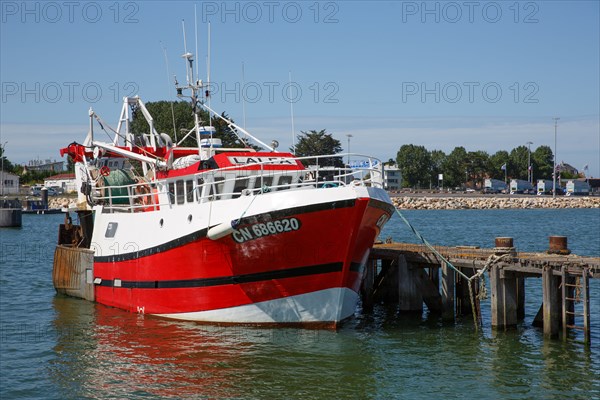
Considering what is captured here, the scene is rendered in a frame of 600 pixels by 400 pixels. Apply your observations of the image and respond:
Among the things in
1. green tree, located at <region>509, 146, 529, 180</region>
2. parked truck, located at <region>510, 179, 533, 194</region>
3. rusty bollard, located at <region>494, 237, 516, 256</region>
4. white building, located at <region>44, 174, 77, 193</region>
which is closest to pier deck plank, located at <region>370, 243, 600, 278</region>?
rusty bollard, located at <region>494, 237, 516, 256</region>

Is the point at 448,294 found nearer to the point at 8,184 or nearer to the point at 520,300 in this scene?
the point at 520,300

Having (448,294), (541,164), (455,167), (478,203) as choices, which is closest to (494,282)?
(448,294)

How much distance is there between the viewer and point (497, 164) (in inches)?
7180

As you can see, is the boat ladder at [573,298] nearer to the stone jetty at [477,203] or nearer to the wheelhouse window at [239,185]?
the wheelhouse window at [239,185]

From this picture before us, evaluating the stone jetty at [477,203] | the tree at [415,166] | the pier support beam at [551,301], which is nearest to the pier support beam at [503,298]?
the pier support beam at [551,301]

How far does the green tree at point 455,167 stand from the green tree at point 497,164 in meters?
7.89

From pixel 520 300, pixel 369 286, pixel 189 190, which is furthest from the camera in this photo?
pixel 369 286

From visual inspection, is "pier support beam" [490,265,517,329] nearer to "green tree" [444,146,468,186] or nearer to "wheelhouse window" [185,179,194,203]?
"wheelhouse window" [185,179,194,203]

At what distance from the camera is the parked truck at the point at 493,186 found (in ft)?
544

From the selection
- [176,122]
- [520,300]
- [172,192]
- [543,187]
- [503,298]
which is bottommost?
[520,300]

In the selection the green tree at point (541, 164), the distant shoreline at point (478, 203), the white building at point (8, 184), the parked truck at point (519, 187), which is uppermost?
the green tree at point (541, 164)

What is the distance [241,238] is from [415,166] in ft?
518

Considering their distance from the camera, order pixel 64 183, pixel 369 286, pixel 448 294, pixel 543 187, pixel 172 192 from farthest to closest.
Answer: pixel 543 187 < pixel 64 183 < pixel 369 286 < pixel 172 192 < pixel 448 294

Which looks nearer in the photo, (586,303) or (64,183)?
(586,303)
